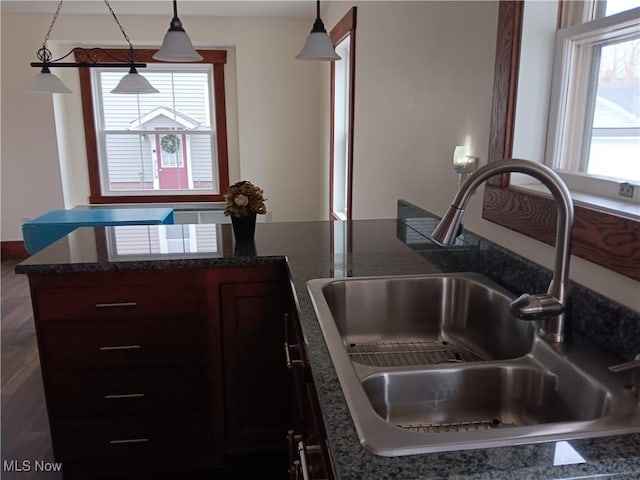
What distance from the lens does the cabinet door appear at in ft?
6.25

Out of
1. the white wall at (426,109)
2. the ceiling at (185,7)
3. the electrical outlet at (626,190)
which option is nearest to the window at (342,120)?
the white wall at (426,109)

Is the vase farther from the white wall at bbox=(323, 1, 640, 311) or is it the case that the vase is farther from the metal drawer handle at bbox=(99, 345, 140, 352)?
the white wall at bbox=(323, 1, 640, 311)

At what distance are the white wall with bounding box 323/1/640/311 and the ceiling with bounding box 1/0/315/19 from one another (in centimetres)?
140

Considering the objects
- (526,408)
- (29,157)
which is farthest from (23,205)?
(526,408)

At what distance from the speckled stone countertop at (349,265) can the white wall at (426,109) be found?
8cm

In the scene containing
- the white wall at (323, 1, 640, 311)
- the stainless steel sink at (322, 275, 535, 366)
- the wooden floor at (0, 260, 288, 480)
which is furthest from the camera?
the wooden floor at (0, 260, 288, 480)

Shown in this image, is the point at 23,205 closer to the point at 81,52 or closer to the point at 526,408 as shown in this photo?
the point at 81,52

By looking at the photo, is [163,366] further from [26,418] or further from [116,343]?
[26,418]

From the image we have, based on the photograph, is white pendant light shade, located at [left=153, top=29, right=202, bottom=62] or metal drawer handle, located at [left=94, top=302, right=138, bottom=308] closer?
metal drawer handle, located at [left=94, top=302, right=138, bottom=308]

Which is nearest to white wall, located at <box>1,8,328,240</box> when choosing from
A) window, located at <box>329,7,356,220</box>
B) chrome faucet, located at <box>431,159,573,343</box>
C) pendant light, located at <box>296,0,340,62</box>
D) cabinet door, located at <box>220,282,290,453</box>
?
window, located at <box>329,7,356,220</box>

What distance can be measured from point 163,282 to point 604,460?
1.49m

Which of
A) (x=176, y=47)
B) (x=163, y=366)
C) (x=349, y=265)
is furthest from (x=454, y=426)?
(x=176, y=47)

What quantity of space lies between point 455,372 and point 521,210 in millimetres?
596

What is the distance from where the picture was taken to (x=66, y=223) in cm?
367
